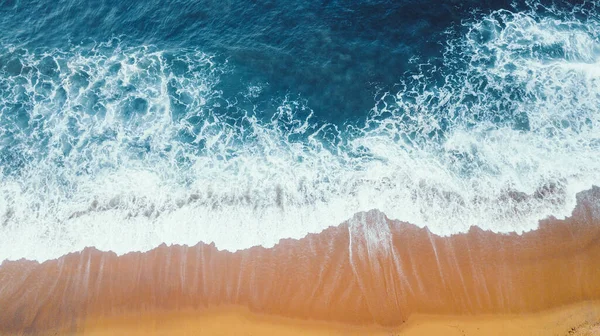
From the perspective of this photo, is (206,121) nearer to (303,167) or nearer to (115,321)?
(303,167)

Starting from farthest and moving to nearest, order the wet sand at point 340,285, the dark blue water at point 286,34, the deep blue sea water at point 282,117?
the dark blue water at point 286,34 < the deep blue sea water at point 282,117 < the wet sand at point 340,285

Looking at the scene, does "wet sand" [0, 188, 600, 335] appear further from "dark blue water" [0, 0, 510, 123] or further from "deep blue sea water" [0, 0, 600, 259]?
"dark blue water" [0, 0, 510, 123]

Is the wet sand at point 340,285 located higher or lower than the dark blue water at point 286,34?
lower

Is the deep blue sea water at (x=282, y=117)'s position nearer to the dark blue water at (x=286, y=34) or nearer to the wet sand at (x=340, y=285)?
the dark blue water at (x=286, y=34)

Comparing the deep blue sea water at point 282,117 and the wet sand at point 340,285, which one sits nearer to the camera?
the wet sand at point 340,285

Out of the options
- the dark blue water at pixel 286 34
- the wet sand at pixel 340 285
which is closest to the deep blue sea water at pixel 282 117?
the dark blue water at pixel 286 34

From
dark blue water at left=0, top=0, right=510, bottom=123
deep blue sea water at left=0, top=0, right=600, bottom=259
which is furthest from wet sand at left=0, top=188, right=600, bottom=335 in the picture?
dark blue water at left=0, top=0, right=510, bottom=123

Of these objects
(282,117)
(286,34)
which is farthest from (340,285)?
(286,34)

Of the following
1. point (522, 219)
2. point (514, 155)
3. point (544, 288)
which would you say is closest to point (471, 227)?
point (522, 219)
